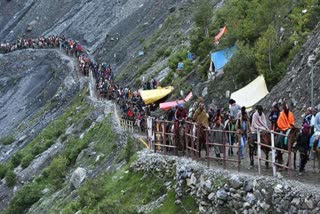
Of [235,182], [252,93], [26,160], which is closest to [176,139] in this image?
[235,182]

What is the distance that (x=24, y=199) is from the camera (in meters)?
32.1

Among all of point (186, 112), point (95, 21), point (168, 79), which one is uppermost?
point (95, 21)

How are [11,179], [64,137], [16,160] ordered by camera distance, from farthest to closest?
[16,160]
[64,137]
[11,179]

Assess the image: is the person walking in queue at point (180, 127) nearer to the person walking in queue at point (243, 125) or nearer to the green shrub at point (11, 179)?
the person walking in queue at point (243, 125)

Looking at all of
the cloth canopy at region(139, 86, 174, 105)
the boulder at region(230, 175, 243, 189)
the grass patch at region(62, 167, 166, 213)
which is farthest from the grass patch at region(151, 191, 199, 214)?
the cloth canopy at region(139, 86, 174, 105)

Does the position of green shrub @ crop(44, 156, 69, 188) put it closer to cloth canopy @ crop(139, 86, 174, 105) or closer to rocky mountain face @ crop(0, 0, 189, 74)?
cloth canopy @ crop(139, 86, 174, 105)

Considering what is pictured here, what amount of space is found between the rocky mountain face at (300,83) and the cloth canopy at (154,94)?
13.1 meters

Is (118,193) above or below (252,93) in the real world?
below

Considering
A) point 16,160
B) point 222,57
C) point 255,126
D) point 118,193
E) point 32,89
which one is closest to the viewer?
point 255,126

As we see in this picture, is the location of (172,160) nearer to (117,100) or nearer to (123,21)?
(117,100)

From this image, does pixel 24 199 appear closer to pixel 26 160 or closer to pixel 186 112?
pixel 26 160

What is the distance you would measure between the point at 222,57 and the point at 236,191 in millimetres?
23417

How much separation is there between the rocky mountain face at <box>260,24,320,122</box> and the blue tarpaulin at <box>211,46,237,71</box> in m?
8.31

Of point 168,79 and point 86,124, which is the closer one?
point 86,124
